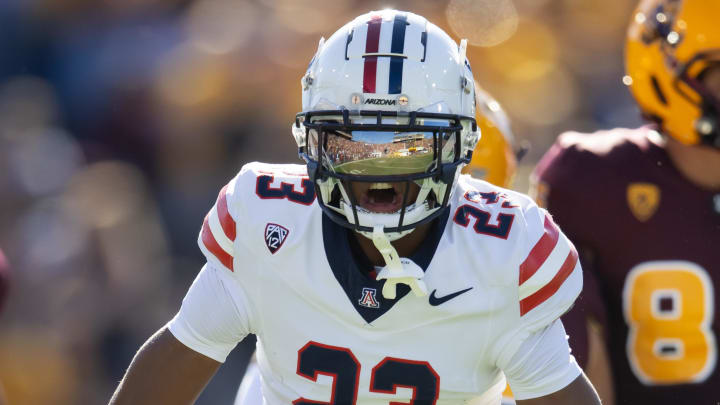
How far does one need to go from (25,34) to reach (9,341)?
156cm

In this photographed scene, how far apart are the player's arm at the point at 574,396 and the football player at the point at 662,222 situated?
601 millimetres

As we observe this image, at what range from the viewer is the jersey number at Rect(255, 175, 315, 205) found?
174 cm

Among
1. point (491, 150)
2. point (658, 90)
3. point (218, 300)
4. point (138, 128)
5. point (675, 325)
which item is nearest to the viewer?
point (218, 300)

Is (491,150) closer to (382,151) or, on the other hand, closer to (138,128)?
(382,151)

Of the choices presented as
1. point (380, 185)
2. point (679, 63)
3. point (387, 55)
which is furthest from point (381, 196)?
point (679, 63)

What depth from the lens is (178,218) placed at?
4.33m

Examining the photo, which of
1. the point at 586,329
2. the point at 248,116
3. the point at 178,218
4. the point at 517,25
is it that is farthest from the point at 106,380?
the point at 517,25

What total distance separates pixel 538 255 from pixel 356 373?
0.38m

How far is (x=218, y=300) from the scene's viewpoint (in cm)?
169

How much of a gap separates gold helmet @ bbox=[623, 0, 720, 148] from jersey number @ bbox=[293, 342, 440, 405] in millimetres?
1076

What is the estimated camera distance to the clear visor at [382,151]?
1.60 m

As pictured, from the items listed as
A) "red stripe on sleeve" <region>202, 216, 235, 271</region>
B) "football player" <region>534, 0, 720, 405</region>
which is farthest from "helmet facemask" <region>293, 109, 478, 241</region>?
"football player" <region>534, 0, 720, 405</region>

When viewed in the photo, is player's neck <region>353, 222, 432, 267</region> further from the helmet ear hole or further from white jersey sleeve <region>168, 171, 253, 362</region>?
the helmet ear hole

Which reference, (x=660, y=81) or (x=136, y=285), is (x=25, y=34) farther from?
(x=660, y=81)
